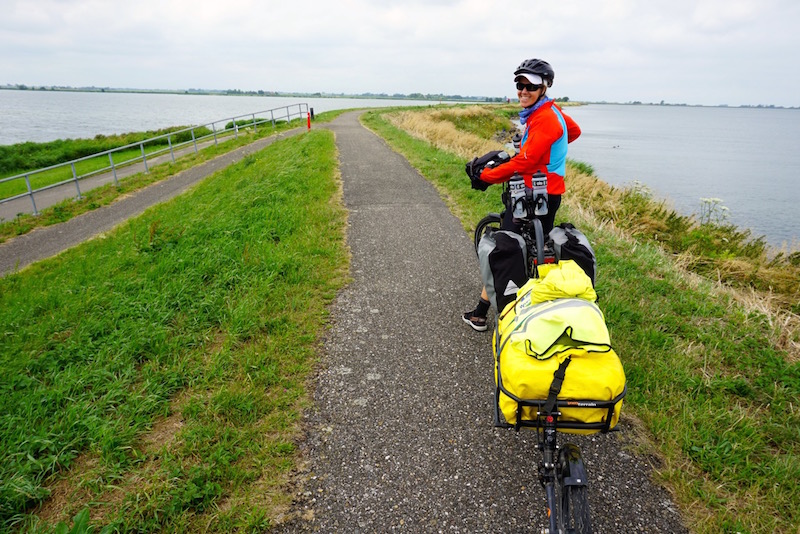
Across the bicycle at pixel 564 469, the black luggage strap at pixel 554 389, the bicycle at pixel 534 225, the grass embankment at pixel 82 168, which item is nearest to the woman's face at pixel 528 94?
the bicycle at pixel 534 225

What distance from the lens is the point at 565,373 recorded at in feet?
6.30

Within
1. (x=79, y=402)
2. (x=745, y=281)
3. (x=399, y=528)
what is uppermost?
(x=79, y=402)

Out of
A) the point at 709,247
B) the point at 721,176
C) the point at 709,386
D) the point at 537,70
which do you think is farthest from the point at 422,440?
the point at 721,176

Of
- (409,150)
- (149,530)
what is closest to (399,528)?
(149,530)

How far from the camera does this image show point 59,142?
29672 millimetres

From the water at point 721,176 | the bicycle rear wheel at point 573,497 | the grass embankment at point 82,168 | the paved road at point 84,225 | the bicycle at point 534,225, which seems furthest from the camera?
the water at point 721,176

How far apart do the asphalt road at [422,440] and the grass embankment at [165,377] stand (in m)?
0.25

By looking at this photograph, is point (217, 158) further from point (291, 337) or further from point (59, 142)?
point (59, 142)

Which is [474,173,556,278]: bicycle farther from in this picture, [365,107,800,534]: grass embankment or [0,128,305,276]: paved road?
[0,128,305,276]: paved road

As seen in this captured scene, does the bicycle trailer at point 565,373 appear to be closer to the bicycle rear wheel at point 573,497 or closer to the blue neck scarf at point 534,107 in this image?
the bicycle rear wheel at point 573,497

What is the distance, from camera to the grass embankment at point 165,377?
238cm

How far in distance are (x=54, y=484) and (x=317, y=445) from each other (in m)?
1.58

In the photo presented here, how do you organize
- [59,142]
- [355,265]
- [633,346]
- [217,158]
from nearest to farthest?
1. [633,346]
2. [355,265]
3. [217,158]
4. [59,142]

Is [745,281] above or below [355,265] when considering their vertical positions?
below
